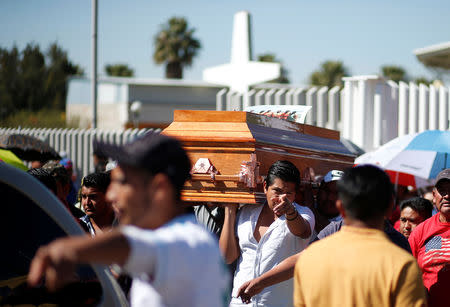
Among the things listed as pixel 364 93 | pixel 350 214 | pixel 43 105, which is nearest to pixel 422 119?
pixel 364 93

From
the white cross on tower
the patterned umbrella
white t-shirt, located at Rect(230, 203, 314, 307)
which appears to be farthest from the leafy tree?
white t-shirt, located at Rect(230, 203, 314, 307)

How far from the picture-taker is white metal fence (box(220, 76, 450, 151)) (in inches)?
475

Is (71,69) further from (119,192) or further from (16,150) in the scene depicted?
(119,192)

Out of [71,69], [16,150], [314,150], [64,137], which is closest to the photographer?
[314,150]

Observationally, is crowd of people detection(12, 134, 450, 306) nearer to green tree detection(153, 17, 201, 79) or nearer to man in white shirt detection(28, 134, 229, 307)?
man in white shirt detection(28, 134, 229, 307)

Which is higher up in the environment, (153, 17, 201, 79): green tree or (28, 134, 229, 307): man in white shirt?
(153, 17, 201, 79): green tree

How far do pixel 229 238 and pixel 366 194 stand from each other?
1.87 m

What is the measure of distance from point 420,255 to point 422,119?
24.4 feet

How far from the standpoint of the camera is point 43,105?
42344mm

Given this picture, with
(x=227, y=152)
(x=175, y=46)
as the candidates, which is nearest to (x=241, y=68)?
(x=227, y=152)

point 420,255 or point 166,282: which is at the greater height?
point 166,282

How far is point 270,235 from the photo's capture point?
14.6ft

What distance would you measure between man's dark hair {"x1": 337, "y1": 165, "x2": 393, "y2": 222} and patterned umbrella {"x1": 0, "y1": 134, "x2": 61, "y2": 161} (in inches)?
315

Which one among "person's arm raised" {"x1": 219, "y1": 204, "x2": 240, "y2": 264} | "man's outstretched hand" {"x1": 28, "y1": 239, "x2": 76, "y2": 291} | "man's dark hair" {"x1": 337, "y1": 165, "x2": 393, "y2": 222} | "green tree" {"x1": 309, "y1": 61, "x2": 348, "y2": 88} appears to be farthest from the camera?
"green tree" {"x1": 309, "y1": 61, "x2": 348, "y2": 88}
